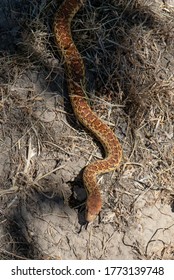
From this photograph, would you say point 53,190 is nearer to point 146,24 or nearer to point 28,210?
point 28,210

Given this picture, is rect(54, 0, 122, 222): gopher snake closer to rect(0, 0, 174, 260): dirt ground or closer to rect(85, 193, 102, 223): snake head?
rect(85, 193, 102, 223): snake head

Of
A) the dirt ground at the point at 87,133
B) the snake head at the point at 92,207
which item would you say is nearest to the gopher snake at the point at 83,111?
the snake head at the point at 92,207

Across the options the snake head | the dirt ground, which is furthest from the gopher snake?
the dirt ground

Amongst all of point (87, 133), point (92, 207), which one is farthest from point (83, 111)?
point (92, 207)

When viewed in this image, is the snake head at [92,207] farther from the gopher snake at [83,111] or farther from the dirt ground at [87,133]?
the dirt ground at [87,133]

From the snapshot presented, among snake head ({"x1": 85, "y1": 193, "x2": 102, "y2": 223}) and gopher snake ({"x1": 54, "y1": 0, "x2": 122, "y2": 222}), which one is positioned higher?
gopher snake ({"x1": 54, "y1": 0, "x2": 122, "y2": 222})

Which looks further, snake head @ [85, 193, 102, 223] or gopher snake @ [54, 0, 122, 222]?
gopher snake @ [54, 0, 122, 222]
